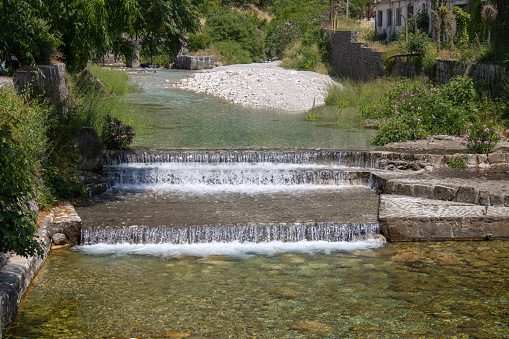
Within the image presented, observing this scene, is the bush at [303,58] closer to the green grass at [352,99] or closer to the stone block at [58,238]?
the green grass at [352,99]

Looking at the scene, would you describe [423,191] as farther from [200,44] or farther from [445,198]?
[200,44]

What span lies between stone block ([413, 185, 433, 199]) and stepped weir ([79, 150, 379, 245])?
80 cm

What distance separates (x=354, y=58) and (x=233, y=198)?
19734 mm

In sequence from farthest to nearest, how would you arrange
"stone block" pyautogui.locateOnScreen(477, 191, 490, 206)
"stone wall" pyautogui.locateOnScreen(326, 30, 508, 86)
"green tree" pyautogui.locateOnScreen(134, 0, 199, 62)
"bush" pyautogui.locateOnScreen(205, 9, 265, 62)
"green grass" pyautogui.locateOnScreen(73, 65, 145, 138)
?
"bush" pyautogui.locateOnScreen(205, 9, 265, 62) < "stone wall" pyautogui.locateOnScreen(326, 30, 508, 86) < "green grass" pyautogui.locateOnScreen(73, 65, 145, 138) < "green tree" pyautogui.locateOnScreen(134, 0, 199, 62) < "stone block" pyautogui.locateOnScreen(477, 191, 490, 206)

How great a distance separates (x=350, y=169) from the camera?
12.5m

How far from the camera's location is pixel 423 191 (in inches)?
409

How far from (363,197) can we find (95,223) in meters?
4.85

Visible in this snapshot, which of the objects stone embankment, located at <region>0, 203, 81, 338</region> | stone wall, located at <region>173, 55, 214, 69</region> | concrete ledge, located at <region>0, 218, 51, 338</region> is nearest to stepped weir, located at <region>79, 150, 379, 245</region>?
stone embankment, located at <region>0, 203, 81, 338</region>

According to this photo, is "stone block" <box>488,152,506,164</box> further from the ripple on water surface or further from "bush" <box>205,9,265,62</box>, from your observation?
"bush" <box>205,9,265,62</box>

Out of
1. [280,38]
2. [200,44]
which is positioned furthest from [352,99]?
[200,44]

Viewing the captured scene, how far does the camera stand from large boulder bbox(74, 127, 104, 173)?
11672 millimetres

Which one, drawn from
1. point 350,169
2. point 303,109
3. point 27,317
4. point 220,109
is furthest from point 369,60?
point 27,317

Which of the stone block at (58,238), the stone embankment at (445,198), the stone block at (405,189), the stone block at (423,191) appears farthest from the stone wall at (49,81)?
the stone block at (423,191)

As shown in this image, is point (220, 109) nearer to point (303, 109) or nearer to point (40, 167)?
point (303, 109)
